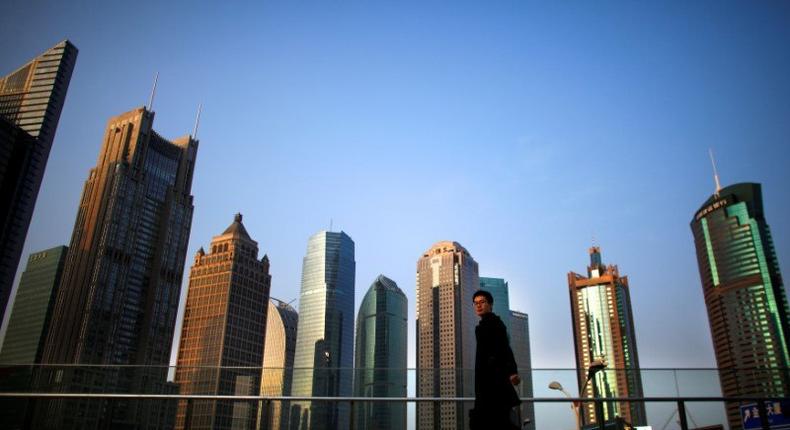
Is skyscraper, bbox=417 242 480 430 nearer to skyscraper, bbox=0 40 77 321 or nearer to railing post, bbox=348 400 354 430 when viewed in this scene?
skyscraper, bbox=0 40 77 321

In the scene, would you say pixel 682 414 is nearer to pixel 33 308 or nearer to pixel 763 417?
pixel 763 417

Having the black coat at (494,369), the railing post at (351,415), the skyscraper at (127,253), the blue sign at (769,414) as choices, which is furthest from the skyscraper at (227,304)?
the black coat at (494,369)

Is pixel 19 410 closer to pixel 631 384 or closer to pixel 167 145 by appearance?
pixel 631 384

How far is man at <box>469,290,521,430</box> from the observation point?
558cm

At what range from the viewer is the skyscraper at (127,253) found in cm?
11025

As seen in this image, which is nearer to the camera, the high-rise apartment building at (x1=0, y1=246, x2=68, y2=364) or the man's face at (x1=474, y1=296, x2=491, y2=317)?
the man's face at (x1=474, y1=296, x2=491, y2=317)

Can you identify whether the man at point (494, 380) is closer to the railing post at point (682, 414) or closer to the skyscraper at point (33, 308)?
the railing post at point (682, 414)

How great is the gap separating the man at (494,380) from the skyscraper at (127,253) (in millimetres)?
116611

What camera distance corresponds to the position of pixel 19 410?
26.9ft

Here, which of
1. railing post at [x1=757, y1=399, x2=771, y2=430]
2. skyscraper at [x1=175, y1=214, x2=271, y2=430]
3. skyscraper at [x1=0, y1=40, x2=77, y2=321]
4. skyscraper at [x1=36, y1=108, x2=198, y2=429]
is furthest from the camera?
skyscraper at [x1=175, y1=214, x2=271, y2=430]

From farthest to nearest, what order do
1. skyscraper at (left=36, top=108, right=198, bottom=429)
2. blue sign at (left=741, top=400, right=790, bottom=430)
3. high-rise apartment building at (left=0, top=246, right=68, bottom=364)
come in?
high-rise apartment building at (left=0, top=246, right=68, bottom=364) < skyscraper at (left=36, top=108, right=198, bottom=429) < blue sign at (left=741, top=400, right=790, bottom=430)

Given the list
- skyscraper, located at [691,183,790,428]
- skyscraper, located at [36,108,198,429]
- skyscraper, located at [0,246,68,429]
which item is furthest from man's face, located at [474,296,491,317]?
skyscraper, located at [691,183,790,428]

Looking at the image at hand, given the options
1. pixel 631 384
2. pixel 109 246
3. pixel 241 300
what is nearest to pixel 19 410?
pixel 631 384

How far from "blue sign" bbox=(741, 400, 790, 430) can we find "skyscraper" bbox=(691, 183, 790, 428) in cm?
16624
